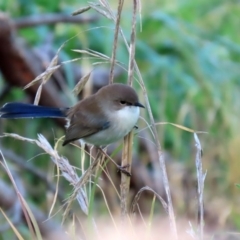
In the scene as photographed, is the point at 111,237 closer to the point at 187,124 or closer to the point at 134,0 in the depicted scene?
the point at 134,0

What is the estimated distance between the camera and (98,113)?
2.84 meters

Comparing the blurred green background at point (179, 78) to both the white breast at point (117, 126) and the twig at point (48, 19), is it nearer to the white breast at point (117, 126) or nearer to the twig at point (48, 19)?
the twig at point (48, 19)

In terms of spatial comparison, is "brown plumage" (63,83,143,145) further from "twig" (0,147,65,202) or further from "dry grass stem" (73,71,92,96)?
"twig" (0,147,65,202)

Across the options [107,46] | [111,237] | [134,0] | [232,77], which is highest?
[134,0]

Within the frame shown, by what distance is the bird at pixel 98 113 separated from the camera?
261 cm

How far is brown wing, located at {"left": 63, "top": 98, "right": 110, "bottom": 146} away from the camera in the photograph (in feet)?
9.11

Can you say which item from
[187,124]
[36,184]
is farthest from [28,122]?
[187,124]

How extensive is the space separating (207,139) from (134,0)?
Result: 266 centimetres

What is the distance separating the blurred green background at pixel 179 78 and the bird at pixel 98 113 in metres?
1.28

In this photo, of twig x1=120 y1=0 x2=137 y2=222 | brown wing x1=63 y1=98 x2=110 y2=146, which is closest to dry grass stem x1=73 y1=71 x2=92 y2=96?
twig x1=120 y1=0 x2=137 y2=222

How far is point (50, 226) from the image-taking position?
379 cm

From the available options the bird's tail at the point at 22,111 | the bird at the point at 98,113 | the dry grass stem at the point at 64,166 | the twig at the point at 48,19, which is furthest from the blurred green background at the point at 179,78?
the dry grass stem at the point at 64,166

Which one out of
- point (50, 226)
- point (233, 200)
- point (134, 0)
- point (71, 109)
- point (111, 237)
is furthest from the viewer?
point (233, 200)

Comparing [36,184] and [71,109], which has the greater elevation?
[71,109]
